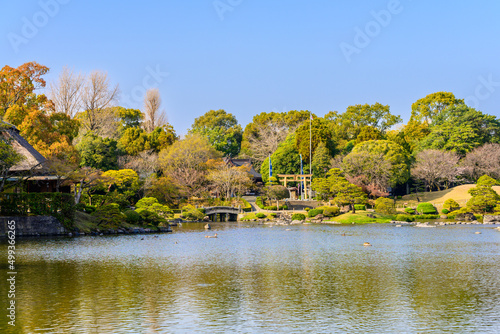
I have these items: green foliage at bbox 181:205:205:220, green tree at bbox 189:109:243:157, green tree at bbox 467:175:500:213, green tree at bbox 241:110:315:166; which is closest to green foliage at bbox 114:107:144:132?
green tree at bbox 189:109:243:157

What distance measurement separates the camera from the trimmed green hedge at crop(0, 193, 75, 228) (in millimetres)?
37625

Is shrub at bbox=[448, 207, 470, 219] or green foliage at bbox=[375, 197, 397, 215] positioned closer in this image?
shrub at bbox=[448, 207, 470, 219]

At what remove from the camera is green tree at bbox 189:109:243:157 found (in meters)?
97.5

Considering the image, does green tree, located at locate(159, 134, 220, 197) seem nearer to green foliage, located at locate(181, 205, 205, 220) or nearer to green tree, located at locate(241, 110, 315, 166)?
green foliage, located at locate(181, 205, 205, 220)

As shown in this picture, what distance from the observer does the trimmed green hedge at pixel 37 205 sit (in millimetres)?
37625

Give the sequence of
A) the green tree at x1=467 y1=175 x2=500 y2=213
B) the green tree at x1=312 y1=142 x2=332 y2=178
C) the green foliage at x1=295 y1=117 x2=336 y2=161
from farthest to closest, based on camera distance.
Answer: the green foliage at x1=295 y1=117 x2=336 y2=161 → the green tree at x1=312 y1=142 x2=332 y2=178 → the green tree at x1=467 y1=175 x2=500 y2=213

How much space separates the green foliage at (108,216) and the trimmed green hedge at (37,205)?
3193 mm

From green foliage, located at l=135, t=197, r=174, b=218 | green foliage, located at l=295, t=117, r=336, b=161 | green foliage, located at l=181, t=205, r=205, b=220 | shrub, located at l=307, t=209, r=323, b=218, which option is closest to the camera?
green foliage, located at l=135, t=197, r=174, b=218

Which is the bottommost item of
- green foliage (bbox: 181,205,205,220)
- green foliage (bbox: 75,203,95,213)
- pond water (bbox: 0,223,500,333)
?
pond water (bbox: 0,223,500,333)

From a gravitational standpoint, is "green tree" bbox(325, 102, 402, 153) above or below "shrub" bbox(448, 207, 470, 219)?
above

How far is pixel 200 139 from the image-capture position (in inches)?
2982

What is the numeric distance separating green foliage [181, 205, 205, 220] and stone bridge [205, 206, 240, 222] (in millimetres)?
2914

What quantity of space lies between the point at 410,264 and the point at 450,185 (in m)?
60.4

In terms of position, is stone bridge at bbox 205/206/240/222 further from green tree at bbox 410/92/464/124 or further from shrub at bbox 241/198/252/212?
green tree at bbox 410/92/464/124
